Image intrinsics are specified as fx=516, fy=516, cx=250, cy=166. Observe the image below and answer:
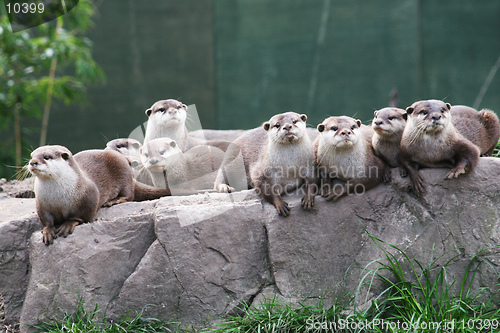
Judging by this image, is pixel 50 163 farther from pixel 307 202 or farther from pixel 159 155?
pixel 307 202

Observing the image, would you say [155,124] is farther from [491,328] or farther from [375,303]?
[491,328]

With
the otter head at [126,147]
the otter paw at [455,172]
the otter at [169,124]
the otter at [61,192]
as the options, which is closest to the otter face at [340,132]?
the otter paw at [455,172]

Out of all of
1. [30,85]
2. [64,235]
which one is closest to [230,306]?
[64,235]

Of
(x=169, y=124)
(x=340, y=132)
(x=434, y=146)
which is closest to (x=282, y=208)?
(x=340, y=132)

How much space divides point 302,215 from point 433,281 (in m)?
0.72

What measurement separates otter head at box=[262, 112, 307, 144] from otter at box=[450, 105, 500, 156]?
0.92 m

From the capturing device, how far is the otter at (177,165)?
343 cm

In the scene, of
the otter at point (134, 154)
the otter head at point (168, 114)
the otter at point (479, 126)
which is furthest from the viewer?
the otter head at point (168, 114)

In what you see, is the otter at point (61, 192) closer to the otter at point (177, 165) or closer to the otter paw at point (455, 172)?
the otter at point (177, 165)

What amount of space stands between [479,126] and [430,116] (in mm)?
604

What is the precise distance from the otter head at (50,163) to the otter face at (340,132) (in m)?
1.39

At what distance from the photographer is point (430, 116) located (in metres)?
2.61

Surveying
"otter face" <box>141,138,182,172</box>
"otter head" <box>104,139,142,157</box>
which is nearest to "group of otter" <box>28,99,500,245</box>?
"otter face" <box>141,138,182,172</box>

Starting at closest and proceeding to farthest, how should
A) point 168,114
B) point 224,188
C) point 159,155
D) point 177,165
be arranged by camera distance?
point 224,188
point 159,155
point 177,165
point 168,114
